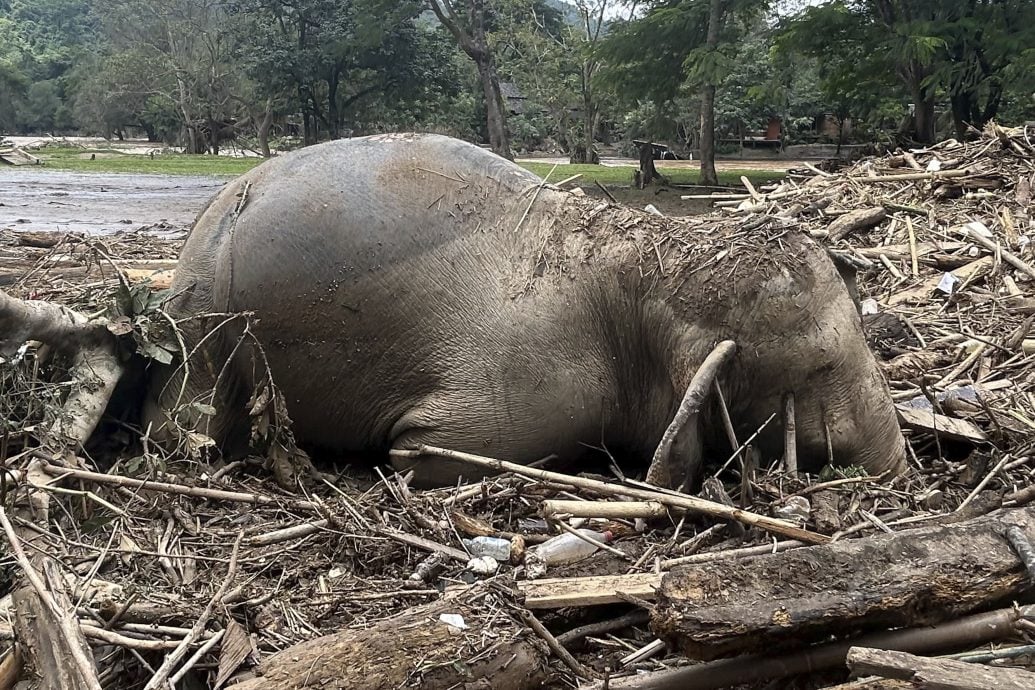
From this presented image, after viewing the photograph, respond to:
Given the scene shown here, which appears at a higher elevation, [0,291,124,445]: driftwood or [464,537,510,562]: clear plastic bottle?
[0,291,124,445]: driftwood

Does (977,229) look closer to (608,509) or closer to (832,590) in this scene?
(608,509)

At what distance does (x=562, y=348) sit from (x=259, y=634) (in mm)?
1895

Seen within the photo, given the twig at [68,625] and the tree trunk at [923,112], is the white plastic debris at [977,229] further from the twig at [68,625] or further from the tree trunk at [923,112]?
the tree trunk at [923,112]

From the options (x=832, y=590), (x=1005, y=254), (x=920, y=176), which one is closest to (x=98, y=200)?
(x=920, y=176)

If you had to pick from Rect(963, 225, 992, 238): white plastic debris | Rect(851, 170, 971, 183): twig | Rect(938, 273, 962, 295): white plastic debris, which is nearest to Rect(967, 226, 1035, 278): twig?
→ Rect(963, 225, 992, 238): white plastic debris

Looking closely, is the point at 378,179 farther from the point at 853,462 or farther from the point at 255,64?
the point at 255,64

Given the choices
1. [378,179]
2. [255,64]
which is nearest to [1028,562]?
[378,179]

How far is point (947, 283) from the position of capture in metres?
7.11

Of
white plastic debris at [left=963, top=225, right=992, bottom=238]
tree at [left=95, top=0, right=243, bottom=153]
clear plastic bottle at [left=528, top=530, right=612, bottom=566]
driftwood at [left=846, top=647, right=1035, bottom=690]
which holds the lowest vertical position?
clear plastic bottle at [left=528, top=530, right=612, bottom=566]

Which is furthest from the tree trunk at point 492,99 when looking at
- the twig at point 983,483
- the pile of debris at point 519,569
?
the twig at point 983,483

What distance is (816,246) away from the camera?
4301mm

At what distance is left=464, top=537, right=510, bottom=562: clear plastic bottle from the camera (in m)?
3.35

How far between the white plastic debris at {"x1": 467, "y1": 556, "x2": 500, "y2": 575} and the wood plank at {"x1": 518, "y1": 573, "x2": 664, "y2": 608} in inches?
9.3

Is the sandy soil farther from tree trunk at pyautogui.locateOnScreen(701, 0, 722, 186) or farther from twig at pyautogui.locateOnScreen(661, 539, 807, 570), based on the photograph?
tree trunk at pyautogui.locateOnScreen(701, 0, 722, 186)
